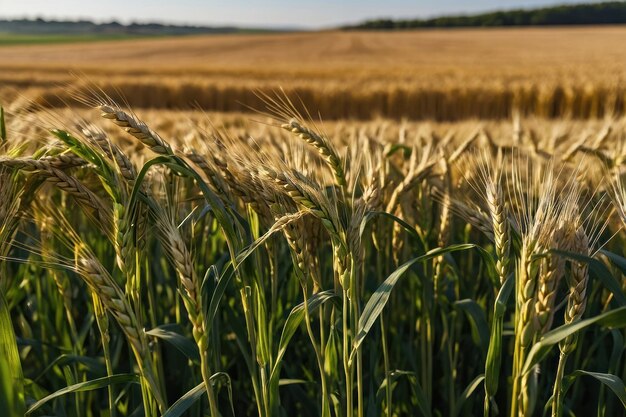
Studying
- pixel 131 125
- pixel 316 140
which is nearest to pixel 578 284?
pixel 316 140

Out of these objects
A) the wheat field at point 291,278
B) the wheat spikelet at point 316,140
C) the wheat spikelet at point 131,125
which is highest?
the wheat spikelet at point 131,125

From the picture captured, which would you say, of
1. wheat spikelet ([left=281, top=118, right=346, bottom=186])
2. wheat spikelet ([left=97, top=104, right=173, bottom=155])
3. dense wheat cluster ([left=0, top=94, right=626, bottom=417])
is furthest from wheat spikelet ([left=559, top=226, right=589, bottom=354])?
wheat spikelet ([left=97, top=104, right=173, bottom=155])

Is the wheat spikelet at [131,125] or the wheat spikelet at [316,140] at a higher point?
the wheat spikelet at [131,125]

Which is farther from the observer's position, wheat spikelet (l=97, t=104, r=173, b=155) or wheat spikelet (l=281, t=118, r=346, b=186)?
wheat spikelet (l=281, t=118, r=346, b=186)

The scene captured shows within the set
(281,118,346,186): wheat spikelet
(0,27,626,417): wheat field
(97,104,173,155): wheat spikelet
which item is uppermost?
(97,104,173,155): wheat spikelet

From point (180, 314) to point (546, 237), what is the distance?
953 mm

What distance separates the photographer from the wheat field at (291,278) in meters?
0.99

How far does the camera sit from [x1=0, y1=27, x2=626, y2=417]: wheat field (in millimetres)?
993

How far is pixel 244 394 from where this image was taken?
1.70 meters

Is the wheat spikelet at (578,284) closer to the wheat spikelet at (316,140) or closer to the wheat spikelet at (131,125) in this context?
the wheat spikelet at (316,140)

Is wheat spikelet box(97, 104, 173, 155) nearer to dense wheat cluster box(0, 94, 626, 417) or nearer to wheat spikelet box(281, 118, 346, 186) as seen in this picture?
dense wheat cluster box(0, 94, 626, 417)

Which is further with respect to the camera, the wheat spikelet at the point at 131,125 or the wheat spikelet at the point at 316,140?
the wheat spikelet at the point at 316,140

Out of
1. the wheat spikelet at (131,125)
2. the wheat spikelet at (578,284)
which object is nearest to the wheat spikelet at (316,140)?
the wheat spikelet at (131,125)

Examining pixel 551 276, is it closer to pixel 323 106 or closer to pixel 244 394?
pixel 244 394
